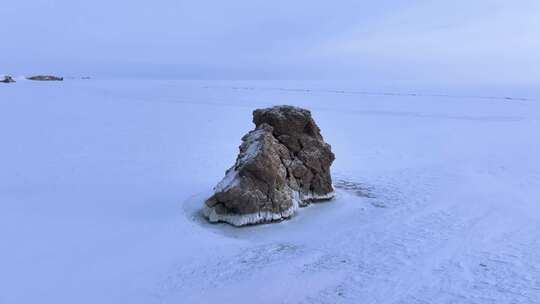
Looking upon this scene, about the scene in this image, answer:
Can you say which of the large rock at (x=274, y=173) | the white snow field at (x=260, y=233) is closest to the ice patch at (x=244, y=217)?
the large rock at (x=274, y=173)

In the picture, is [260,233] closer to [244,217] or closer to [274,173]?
[244,217]

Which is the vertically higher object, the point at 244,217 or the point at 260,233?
the point at 244,217

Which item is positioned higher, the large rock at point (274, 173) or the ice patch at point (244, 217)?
the large rock at point (274, 173)

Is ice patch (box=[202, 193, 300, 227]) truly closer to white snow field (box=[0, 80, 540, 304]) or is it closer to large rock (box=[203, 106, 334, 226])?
large rock (box=[203, 106, 334, 226])

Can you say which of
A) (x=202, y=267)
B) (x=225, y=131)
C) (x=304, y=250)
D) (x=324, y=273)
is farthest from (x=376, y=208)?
(x=225, y=131)

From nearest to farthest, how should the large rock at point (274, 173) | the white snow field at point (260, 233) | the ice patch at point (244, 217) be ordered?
the white snow field at point (260, 233), the ice patch at point (244, 217), the large rock at point (274, 173)

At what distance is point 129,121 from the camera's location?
2478 cm

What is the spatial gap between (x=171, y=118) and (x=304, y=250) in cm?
2064

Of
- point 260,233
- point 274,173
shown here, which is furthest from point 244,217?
point 274,173

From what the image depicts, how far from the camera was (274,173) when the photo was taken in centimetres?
943

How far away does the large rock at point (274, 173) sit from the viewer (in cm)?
897

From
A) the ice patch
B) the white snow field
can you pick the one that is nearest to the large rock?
the ice patch

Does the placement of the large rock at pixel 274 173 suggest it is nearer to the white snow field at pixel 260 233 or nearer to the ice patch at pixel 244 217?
the ice patch at pixel 244 217

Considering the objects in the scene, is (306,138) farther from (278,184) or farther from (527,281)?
(527,281)
